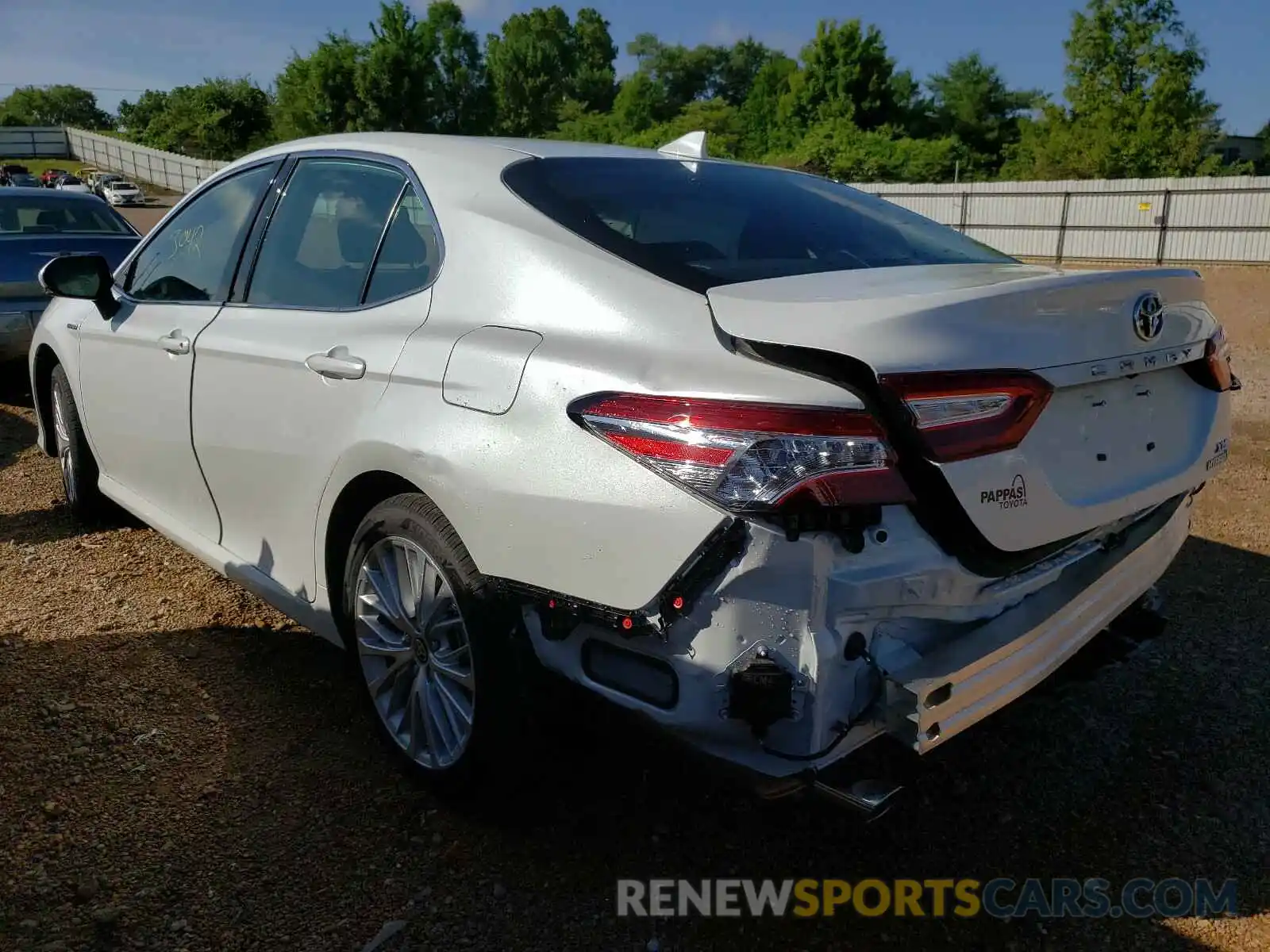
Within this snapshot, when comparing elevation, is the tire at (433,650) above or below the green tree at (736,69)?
below

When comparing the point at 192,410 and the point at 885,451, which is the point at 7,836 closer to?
the point at 192,410

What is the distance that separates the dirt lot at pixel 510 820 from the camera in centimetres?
228

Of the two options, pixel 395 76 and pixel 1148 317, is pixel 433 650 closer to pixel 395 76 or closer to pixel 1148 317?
pixel 1148 317

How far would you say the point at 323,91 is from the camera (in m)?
65.1

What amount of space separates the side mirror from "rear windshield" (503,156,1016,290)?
2.12 metres

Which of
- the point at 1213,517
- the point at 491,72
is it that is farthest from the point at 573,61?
the point at 1213,517

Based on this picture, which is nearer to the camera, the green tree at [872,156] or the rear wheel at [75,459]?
the rear wheel at [75,459]

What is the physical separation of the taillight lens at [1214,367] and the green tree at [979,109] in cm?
6552

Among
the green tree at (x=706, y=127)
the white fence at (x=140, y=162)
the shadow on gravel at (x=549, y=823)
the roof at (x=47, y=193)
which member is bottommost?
the shadow on gravel at (x=549, y=823)

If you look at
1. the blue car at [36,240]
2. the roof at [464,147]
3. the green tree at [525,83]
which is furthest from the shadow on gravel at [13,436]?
the green tree at [525,83]

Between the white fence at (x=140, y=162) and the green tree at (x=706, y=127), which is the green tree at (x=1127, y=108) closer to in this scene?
the green tree at (x=706, y=127)

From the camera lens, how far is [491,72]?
3489 inches

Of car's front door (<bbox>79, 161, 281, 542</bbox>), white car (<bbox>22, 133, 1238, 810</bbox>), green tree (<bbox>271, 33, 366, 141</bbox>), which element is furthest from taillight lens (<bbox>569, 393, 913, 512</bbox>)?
green tree (<bbox>271, 33, 366, 141</bbox>)

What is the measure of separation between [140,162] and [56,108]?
197 feet
